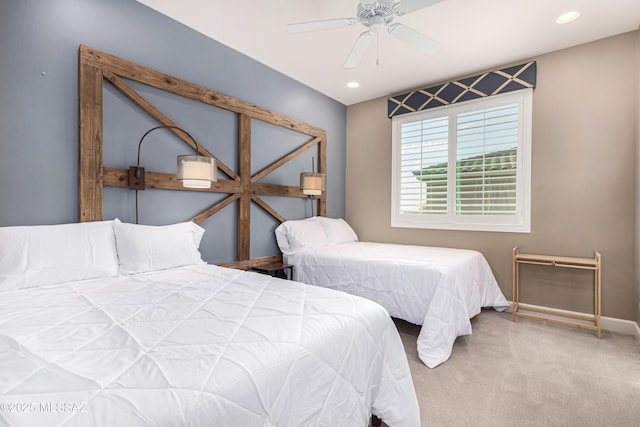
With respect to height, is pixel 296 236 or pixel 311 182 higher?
pixel 311 182

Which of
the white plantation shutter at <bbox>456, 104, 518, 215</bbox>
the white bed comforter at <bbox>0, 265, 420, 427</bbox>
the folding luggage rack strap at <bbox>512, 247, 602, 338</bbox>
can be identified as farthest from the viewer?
the white plantation shutter at <bbox>456, 104, 518, 215</bbox>

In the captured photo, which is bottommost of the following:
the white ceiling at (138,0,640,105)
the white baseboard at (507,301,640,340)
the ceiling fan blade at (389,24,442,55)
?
the white baseboard at (507,301,640,340)

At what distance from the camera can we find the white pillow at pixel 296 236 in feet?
11.8

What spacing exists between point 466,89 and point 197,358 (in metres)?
4.07

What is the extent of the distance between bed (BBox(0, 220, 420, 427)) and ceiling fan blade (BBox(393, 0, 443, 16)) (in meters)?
1.86

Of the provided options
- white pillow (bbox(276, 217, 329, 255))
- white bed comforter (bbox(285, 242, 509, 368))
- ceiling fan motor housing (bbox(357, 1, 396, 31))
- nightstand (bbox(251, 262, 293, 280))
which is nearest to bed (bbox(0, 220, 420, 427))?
white bed comforter (bbox(285, 242, 509, 368))

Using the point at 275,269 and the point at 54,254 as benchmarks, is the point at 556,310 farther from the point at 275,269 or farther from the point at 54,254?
the point at 54,254

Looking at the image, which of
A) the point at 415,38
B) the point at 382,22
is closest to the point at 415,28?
the point at 415,38

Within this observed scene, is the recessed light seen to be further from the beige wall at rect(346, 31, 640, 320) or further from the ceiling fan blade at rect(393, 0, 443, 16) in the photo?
the ceiling fan blade at rect(393, 0, 443, 16)

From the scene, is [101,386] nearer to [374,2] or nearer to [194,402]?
[194,402]

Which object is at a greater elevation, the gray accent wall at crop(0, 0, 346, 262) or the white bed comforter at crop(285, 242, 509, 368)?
the gray accent wall at crop(0, 0, 346, 262)

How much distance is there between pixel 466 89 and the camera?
12.1 feet

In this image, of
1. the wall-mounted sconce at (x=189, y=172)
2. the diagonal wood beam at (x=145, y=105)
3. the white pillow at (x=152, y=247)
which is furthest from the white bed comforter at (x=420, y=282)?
the diagonal wood beam at (x=145, y=105)

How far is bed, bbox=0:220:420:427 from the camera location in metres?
0.73
